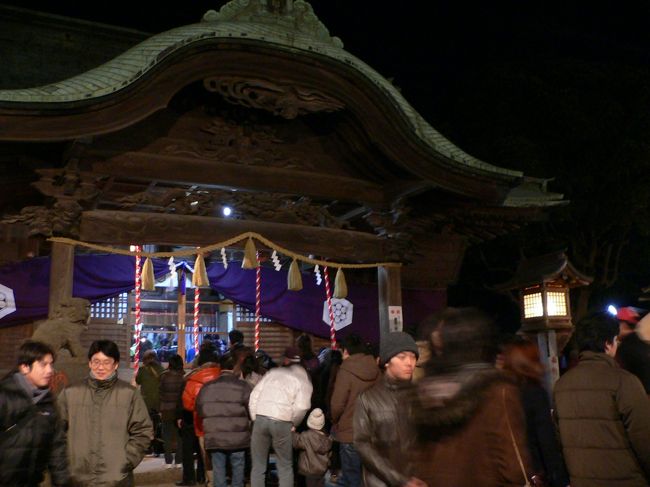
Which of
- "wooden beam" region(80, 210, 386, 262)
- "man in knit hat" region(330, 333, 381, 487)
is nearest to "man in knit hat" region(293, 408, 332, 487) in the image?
"man in knit hat" region(330, 333, 381, 487)

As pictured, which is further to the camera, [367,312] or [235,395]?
[367,312]

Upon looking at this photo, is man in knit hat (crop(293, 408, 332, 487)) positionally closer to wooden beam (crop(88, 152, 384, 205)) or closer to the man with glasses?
the man with glasses

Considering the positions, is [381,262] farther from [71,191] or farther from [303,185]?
[71,191]

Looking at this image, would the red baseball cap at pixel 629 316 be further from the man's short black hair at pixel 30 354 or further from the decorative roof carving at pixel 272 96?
the decorative roof carving at pixel 272 96

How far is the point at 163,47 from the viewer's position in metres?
7.72

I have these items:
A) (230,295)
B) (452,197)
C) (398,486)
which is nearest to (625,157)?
(452,197)

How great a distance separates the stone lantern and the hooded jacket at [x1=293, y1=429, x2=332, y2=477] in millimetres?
6383

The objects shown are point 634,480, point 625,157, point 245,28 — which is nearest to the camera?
point 634,480

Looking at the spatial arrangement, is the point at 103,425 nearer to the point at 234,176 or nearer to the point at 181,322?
A: the point at 234,176

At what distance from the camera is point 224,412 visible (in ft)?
24.0

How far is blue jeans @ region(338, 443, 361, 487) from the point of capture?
22.4 ft

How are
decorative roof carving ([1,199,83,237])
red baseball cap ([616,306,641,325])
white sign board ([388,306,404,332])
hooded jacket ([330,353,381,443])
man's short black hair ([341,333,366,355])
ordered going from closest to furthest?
red baseball cap ([616,306,641,325]) < hooded jacket ([330,353,381,443]) < man's short black hair ([341,333,366,355]) < decorative roof carving ([1,199,83,237]) < white sign board ([388,306,404,332])

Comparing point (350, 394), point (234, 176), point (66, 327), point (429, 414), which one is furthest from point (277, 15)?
point (429, 414)

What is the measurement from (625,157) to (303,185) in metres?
13.9
